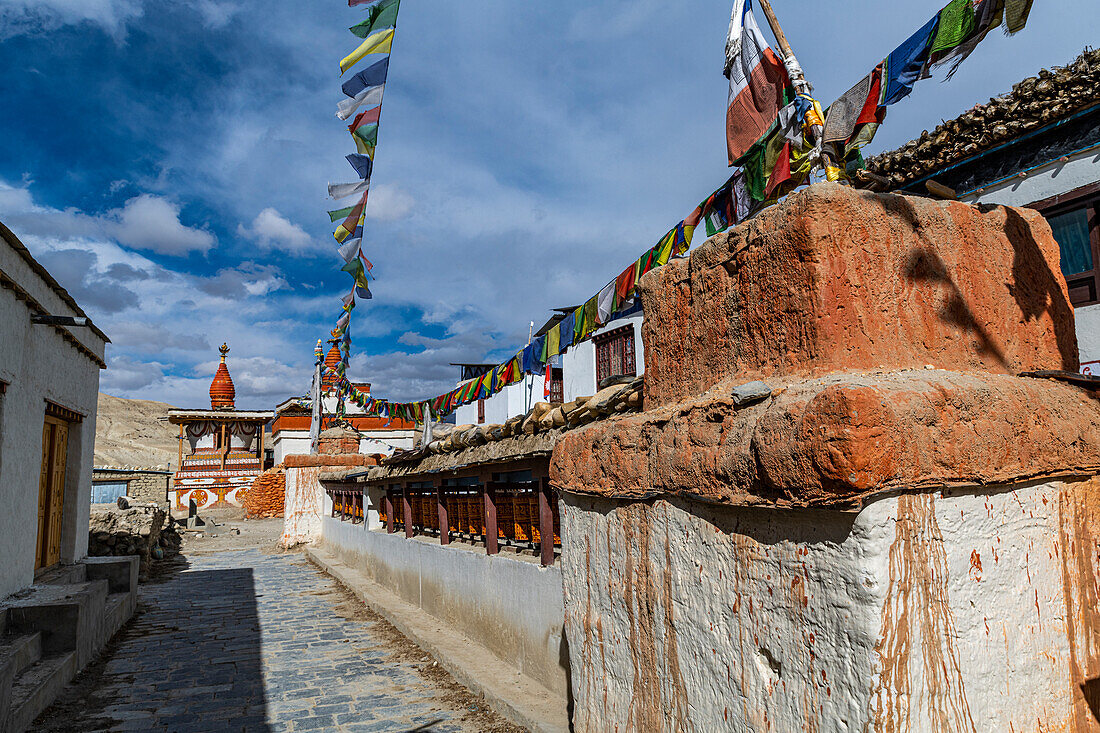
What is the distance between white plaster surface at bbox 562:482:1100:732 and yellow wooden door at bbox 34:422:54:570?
29.7 feet

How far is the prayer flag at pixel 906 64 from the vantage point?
3.60 m

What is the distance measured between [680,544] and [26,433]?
7794 millimetres

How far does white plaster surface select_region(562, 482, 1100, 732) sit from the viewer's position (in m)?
1.95

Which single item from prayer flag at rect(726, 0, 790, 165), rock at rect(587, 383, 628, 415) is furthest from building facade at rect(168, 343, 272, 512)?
prayer flag at rect(726, 0, 790, 165)

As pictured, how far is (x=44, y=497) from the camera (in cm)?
891

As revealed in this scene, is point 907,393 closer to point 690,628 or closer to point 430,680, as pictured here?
point 690,628

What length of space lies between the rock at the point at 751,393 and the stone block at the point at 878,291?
163mm

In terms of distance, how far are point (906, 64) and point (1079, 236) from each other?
319 cm

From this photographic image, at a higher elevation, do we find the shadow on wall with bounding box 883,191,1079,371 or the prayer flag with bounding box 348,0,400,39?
the prayer flag with bounding box 348,0,400,39

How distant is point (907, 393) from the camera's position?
2.03 metres

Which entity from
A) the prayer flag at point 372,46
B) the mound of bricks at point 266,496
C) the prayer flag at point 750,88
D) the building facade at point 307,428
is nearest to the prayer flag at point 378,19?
the prayer flag at point 372,46

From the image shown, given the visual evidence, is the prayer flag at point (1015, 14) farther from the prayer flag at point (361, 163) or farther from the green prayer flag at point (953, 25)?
the prayer flag at point (361, 163)

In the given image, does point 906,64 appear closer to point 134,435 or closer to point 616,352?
point 616,352

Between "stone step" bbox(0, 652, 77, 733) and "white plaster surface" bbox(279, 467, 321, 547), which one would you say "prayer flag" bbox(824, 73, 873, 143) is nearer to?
"stone step" bbox(0, 652, 77, 733)
